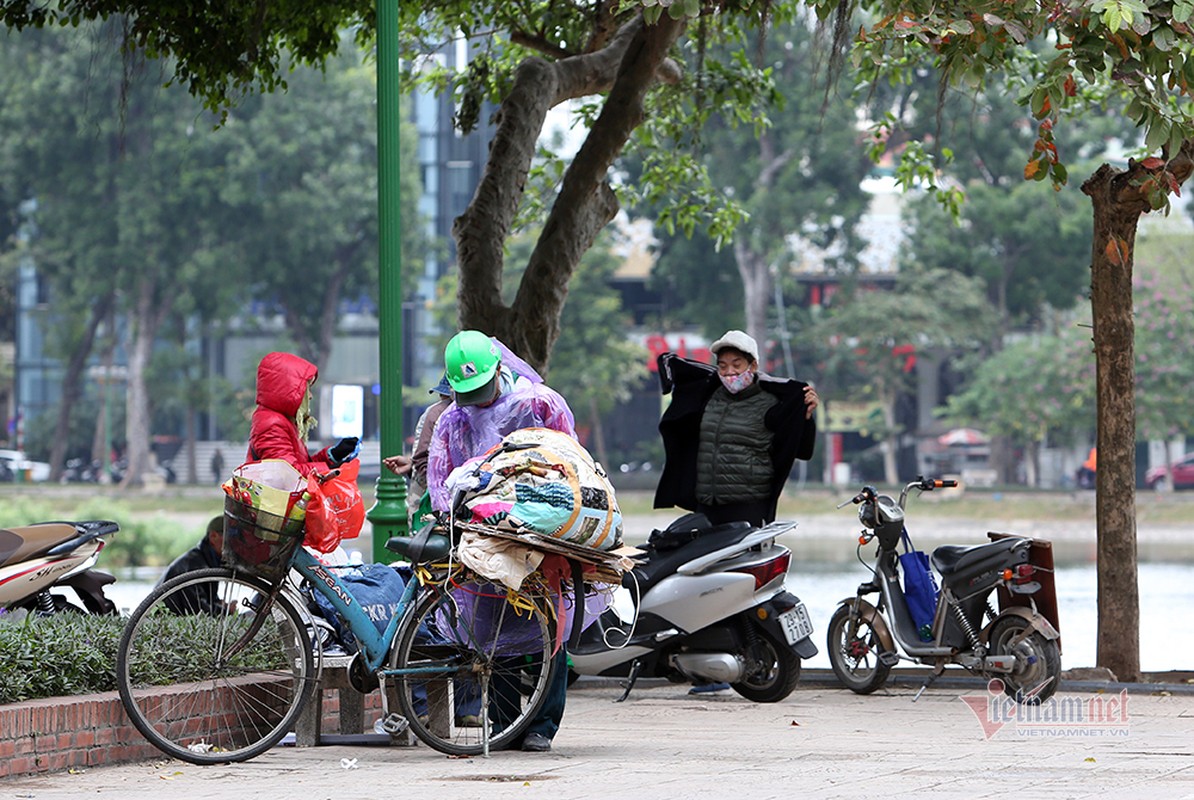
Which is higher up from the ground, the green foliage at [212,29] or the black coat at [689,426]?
the green foliage at [212,29]

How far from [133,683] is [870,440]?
51.0 m

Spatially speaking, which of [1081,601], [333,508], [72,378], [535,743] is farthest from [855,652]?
[72,378]

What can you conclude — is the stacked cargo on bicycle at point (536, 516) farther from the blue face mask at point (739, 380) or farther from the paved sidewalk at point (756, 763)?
the blue face mask at point (739, 380)

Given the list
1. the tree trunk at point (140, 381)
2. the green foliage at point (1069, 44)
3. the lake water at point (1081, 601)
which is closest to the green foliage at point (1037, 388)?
the lake water at point (1081, 601)

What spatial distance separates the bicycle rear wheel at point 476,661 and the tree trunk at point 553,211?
4.80m

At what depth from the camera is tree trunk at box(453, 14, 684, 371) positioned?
11438 mm

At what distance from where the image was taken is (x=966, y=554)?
8930mm

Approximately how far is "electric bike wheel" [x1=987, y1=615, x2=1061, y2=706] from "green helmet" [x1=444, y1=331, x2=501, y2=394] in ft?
11.1

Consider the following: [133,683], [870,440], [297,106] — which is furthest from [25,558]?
[870,440]

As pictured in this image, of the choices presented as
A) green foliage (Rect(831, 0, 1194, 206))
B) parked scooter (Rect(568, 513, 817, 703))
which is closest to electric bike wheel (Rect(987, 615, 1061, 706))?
parked scooter (Rect(568, 513, 817, 703))

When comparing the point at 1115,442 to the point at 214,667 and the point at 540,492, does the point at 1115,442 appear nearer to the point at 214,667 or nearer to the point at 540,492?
the point at 540,492

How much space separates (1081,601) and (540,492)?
1654cm

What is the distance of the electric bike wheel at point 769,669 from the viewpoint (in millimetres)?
8758

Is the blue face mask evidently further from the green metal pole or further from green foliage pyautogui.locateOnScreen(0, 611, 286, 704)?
green foliage pyautogui.locateOnScreen(0, 611, 286, 704)
